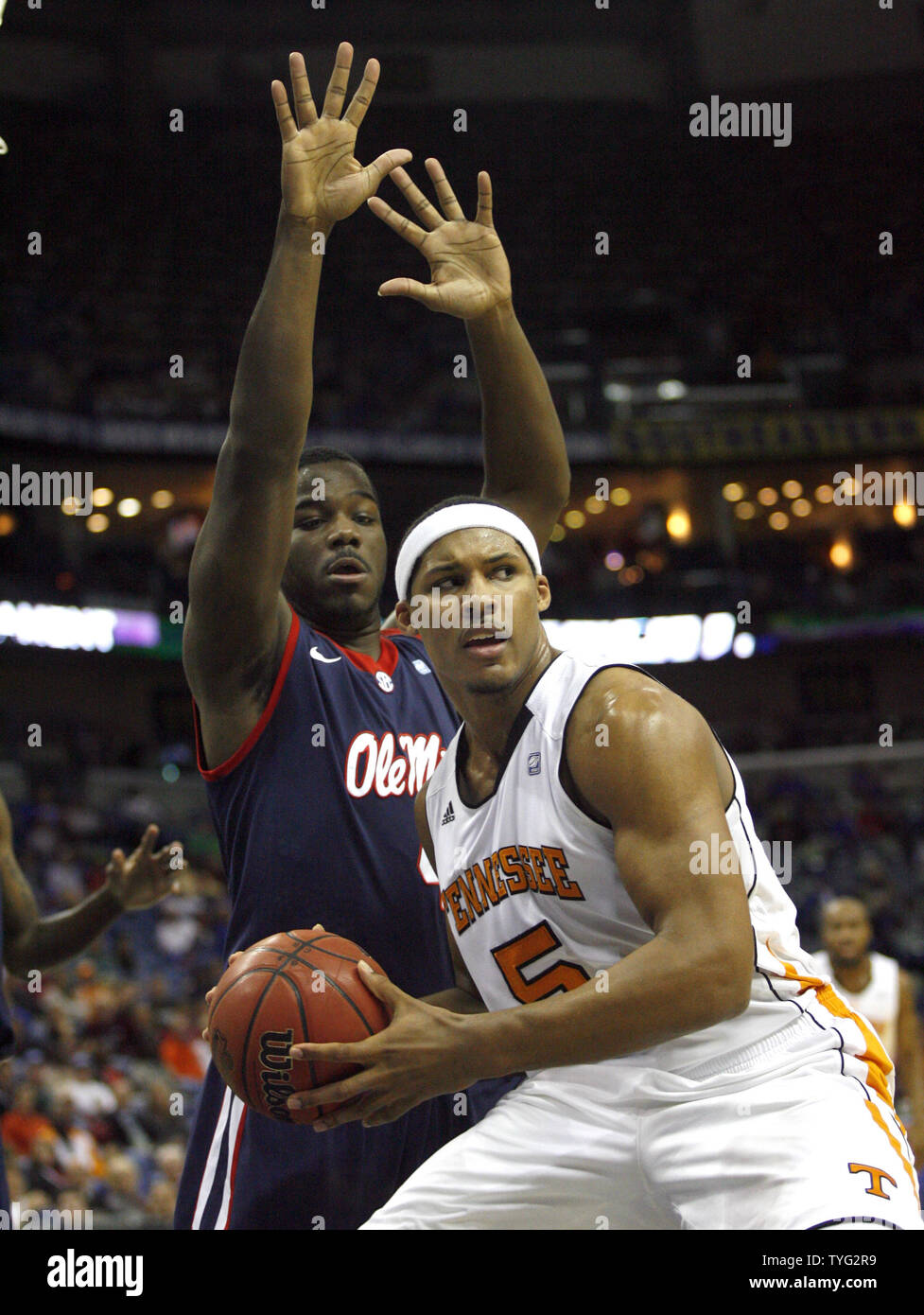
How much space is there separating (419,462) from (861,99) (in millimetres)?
9984

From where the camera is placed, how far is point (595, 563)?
68.3 ft

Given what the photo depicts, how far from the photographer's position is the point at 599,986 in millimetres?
2492

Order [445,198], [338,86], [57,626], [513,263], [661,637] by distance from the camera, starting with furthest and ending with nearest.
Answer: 1. [513,263]
2. [661,637]
3. [57,626]
4. [445,198]
5. [338,86]

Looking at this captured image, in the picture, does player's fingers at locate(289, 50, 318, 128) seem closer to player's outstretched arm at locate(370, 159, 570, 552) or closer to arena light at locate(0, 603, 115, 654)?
player's outstretched arm at locate(370, 159, 570, 552)

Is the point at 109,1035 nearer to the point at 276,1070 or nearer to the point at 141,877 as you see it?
the point at 141,877

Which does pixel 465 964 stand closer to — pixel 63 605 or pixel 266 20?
pixel 63 605

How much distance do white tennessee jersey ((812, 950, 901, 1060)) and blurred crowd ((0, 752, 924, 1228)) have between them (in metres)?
0.63

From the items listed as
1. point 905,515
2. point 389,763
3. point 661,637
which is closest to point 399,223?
point 389,763

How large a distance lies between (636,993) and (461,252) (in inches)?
89.3

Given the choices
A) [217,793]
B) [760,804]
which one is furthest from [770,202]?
[217,793]

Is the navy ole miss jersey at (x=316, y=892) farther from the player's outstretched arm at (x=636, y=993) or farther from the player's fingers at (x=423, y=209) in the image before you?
the player's fingers at (x=423, y=209)

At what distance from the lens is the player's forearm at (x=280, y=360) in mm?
3021

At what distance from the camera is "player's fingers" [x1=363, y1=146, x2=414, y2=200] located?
3.23 m

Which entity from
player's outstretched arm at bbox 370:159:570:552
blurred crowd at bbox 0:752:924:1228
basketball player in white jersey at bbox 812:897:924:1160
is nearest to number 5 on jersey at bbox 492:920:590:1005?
player's outstretched arm at bbox 370:159:570:552
